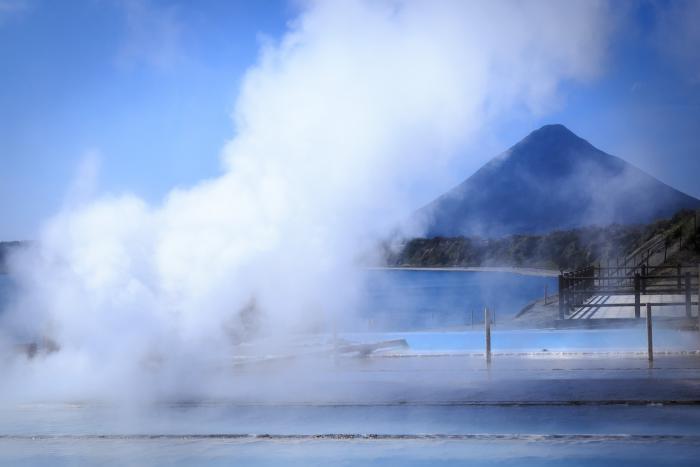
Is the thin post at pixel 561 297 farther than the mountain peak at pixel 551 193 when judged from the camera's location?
No

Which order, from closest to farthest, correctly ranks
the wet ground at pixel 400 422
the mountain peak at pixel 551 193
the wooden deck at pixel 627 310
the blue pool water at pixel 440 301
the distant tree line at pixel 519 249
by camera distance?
the wet ground at pixel 400 422, the wooden deck at pixel 627 310, the blue pool water at pixel 440 301, the distant tree line at pixel 519 249, the mountain peak at pixel 551 193

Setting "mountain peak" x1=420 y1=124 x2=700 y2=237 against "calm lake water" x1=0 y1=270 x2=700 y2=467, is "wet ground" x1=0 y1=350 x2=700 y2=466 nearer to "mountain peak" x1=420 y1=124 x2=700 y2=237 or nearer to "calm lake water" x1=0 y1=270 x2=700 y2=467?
"calm lake water" x1=0 y1=270 x2=700 y2=467

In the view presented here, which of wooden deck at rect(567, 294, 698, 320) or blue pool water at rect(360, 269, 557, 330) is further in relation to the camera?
blue pool water at rect(360, 269, 557, 330)

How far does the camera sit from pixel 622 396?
11.5 m

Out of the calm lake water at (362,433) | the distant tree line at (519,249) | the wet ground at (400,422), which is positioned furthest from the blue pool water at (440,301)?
the calm lake water at (362,433)

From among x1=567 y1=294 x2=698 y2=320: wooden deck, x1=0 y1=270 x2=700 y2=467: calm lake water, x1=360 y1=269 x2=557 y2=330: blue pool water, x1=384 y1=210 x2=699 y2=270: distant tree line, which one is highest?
x1=384 y1=210 x2=699 y2=270: distant tree line

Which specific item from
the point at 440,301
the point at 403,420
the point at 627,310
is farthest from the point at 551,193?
the point at 403,420

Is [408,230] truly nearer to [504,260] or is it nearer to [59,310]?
[59,310]

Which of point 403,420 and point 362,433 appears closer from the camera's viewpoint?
point 362,433

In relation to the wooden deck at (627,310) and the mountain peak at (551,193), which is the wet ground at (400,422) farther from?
the mountain peak at (551,193)

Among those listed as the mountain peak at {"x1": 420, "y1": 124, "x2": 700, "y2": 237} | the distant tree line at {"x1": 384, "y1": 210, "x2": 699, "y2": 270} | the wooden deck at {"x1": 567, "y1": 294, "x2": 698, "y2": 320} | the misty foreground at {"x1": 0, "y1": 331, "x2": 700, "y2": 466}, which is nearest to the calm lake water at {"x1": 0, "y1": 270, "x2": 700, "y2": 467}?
the misty foreground at {"x1": 0, "y1": 331, "x2": 700, "y2": 466}

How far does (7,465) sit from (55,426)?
204 cm

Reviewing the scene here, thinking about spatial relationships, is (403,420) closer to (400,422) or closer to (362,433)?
(400,422)

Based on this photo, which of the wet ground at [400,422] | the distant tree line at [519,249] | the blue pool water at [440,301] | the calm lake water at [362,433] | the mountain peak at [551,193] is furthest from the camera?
the mountain peak at [551,193]
